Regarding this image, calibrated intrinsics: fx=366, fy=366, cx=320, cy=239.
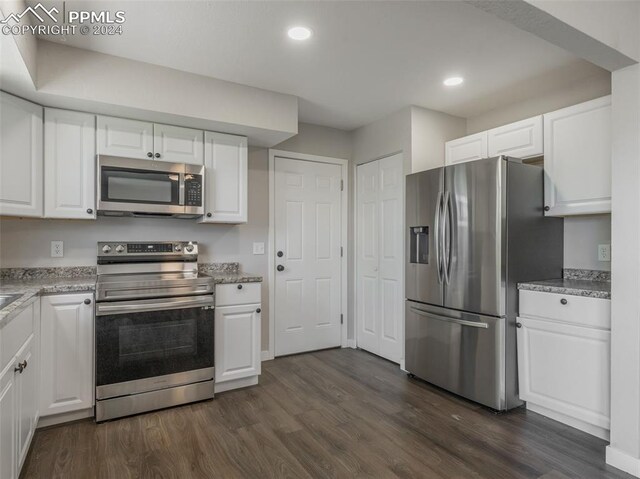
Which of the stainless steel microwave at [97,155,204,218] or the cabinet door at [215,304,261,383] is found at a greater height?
the stainless steel microwave at [97,155,204,218]

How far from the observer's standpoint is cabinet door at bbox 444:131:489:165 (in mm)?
3119

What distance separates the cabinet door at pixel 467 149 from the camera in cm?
312

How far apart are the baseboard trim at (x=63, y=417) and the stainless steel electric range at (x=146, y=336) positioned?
12 centimetres

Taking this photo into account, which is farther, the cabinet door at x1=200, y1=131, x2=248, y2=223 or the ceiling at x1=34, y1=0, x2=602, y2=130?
the cabinet door at x1=200, y1=131, x2=248, y2=223

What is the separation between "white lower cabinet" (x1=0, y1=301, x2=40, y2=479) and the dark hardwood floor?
0.83 ft

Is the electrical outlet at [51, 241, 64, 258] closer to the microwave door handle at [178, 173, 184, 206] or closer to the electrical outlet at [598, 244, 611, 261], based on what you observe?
the microwave door handle at [178, 173, 184, 206]

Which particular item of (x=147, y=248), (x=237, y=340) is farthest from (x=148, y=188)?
(x=237, y=340)

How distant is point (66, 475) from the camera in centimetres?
189

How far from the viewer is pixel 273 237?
3750 mm

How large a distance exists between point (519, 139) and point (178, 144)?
2.66m

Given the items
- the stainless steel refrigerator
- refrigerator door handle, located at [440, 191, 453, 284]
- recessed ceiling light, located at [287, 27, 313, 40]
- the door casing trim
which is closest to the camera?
recessed ceiling light, located at [287, 27, 313, 40]

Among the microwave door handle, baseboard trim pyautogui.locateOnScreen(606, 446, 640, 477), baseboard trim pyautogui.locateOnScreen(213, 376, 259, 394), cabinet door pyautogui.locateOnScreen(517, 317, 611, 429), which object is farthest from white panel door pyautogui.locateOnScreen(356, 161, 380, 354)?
baseboard trim pyautogui.locateOnScreen(606, 446, 640, 477)

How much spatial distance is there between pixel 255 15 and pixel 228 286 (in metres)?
1.86

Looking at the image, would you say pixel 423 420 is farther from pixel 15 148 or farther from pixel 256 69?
pixel 15 148
